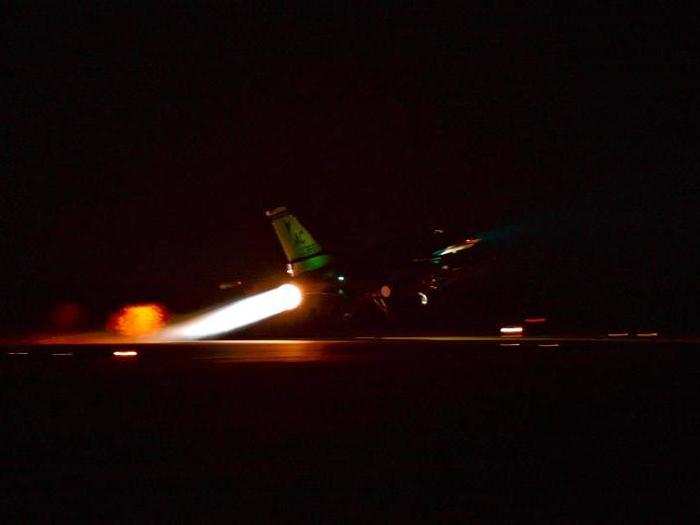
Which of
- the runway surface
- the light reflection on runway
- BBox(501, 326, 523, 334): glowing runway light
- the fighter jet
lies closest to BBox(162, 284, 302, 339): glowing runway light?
the fighter jet

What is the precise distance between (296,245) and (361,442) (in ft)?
80.8

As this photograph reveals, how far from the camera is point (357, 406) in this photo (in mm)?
10164

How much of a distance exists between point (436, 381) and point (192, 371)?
5764 millimetres

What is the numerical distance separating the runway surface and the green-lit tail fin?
16.1 metres

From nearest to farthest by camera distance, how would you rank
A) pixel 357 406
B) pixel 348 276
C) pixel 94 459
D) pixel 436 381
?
pixel 94 459, pixel 357 406, pixel 436 381, pixel 348 276

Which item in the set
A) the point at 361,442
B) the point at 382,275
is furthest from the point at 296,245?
the point at 361,442

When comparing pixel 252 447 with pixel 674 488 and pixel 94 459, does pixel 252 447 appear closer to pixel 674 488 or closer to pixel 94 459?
pixel 94 459

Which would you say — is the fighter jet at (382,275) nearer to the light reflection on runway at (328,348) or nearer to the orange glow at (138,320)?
the light reflection on runway at (328,348)

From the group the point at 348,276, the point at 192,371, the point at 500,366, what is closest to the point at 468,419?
the point at 500,366

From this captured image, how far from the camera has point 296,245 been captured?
1266 inches

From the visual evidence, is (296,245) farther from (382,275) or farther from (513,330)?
(513,330)

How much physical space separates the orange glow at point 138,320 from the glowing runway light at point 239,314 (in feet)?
4.35

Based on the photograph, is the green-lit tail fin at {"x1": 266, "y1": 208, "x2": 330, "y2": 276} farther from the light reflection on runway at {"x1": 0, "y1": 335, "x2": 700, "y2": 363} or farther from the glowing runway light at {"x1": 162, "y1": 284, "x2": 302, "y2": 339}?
the light reflection on runway at {"x1": 0, "y1": 335, "x2": 700, "y2": 363}

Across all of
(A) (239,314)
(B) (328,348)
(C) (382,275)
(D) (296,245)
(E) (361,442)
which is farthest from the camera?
(A) (239,314)
